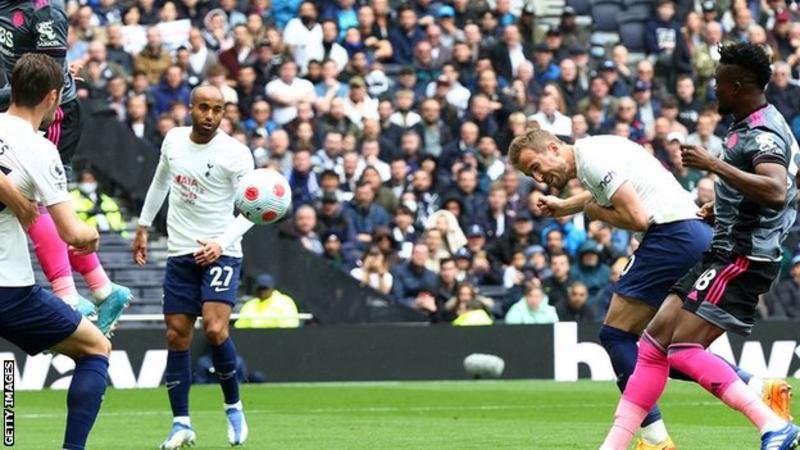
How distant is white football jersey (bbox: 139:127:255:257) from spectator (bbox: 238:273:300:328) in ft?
25.8

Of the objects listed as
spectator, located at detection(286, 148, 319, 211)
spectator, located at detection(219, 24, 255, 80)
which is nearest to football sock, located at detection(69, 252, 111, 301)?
spectator, located at detection(286, 148, 319, 211)

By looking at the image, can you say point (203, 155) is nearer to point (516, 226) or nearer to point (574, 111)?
point (516, 226)

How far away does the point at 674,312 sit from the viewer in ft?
34.6

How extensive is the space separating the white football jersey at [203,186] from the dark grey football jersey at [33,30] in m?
1.08

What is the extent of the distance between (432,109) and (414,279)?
2.89 m

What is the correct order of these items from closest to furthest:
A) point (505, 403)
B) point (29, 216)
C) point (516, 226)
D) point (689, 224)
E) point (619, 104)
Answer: point (29, 216) < point (689, 224) < point (505, 403) < point (516, 226) < point (619, 104)

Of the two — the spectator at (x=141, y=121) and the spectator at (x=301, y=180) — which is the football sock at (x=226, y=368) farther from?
the spectator at (x=301, y=180)

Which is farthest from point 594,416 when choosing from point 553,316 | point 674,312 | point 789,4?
point 789,4

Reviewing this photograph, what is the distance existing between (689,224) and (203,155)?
13.0ft

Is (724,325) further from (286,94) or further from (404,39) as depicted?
(404,39)

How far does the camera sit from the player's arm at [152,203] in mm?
13867

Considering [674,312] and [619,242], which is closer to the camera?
[674,312]

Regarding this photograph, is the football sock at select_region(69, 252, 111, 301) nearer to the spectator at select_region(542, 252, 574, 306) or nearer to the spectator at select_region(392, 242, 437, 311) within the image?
the spectator at select_region(392, 242, 437, 311)

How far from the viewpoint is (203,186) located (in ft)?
45.0
